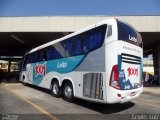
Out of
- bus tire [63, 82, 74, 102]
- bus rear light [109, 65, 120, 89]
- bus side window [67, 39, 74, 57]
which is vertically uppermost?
bus side window [67, 39, 74, 57]

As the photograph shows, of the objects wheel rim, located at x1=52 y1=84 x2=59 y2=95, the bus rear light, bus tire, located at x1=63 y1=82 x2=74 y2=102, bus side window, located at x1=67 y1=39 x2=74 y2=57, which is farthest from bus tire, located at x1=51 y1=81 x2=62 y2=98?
the bus rear light

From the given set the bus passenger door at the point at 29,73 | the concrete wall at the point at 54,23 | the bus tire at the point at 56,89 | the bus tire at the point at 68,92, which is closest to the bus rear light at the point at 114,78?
the bus tire at the point at 68,92

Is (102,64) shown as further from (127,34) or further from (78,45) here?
(78,45)

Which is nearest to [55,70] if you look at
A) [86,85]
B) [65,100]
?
[65,100]

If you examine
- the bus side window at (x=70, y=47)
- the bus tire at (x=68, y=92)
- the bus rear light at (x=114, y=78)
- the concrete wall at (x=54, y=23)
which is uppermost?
the concrete wall at (x=54, y=23)

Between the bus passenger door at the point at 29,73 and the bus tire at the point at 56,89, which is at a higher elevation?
the bus passenger door at the point at 29,73

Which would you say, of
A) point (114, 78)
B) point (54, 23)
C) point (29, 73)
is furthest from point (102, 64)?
point (54, 23)

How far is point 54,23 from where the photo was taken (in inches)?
823

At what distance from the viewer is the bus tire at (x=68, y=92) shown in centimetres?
1100

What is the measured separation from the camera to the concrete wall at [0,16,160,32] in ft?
65.4

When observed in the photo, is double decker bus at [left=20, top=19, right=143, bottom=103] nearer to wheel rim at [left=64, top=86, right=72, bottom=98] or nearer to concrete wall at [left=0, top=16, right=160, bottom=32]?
wheel rim at [left=64, top=86, right=72, bottom=98]

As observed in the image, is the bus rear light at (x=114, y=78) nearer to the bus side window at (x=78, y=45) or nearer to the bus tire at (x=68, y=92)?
the bus side window at (x=78, y=45)

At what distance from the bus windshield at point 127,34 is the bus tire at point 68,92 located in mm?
3608

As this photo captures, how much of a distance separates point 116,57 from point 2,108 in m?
5.03
